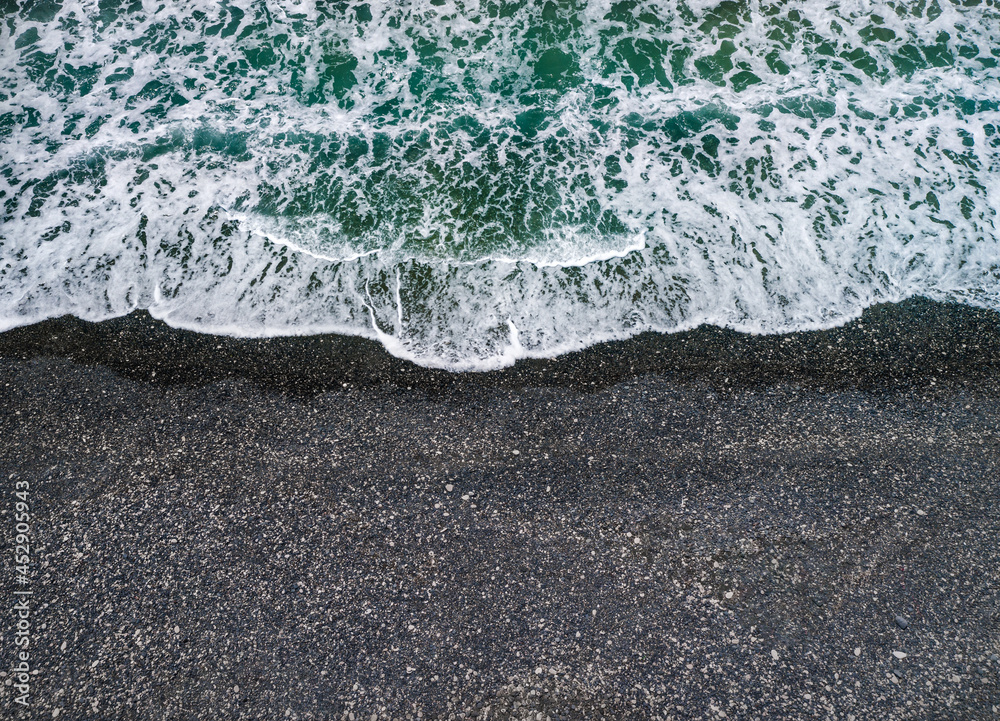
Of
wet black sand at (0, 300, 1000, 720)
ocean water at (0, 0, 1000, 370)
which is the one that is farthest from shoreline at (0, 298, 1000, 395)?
ocean water at (0, 0, 1000, 370)

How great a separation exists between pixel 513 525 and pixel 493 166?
19.0ft

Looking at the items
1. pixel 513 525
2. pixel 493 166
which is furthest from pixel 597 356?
pixel 493 166

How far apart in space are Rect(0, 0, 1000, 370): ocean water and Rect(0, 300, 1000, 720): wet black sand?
0.69 meters

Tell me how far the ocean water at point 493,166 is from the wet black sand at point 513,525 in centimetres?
69

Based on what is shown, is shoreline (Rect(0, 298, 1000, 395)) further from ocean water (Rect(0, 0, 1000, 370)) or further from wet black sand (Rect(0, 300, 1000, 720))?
ocean water (Rect(0, 0, 1000, 370))

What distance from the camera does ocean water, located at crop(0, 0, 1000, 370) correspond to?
25.9 ft

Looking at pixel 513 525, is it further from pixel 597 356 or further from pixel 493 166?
pixel 493 166

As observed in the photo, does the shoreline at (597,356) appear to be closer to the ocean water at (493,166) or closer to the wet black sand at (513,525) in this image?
the wet black sand at (513,525)

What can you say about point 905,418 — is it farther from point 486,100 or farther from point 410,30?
point 410,30

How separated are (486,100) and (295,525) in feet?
25.1

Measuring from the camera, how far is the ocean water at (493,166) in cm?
788

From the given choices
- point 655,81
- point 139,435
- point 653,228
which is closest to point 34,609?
point 139,435

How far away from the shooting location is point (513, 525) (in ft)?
20.2

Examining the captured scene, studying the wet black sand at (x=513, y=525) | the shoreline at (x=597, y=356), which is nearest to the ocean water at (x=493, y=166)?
the shoreline at (x=597, y=356)
